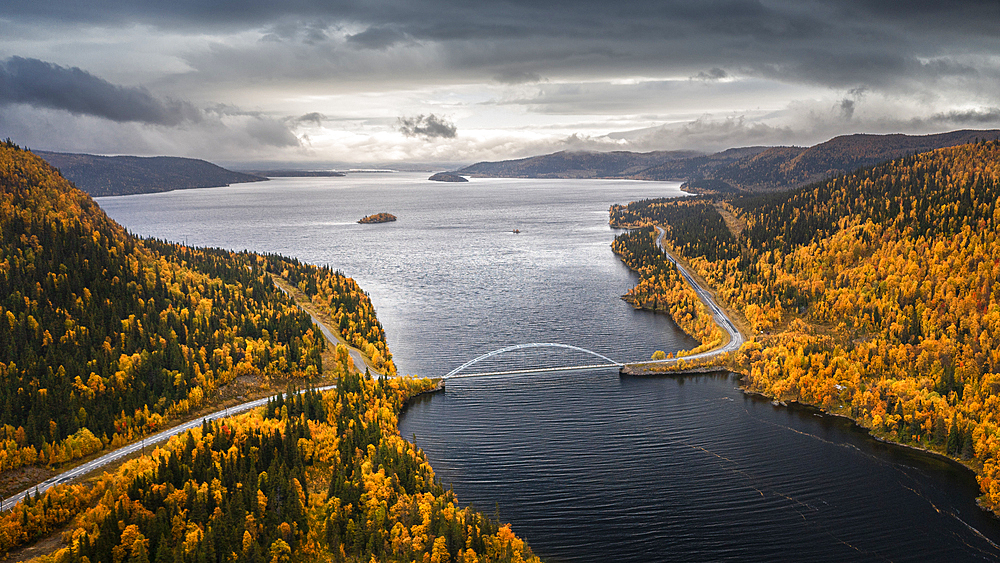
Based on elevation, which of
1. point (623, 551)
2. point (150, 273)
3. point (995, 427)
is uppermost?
point (150, 273)

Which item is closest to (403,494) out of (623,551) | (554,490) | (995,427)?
(554,490)

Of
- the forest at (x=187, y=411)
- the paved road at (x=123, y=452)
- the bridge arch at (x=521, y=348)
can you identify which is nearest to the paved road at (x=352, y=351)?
the forest at (x=187, y=411)

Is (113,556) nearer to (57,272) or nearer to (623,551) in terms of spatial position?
(623,551)

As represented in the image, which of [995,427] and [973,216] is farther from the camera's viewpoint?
[973,216]

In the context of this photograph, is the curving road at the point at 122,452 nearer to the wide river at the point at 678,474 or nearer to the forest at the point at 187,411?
the forest at the point at 187,411

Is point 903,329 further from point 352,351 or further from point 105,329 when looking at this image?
point 105,329

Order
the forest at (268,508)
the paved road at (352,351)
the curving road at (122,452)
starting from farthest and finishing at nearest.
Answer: the paved road at (352,351) < the curving road at (122,452) < the forest at (268,508)

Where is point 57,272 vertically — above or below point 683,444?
above
